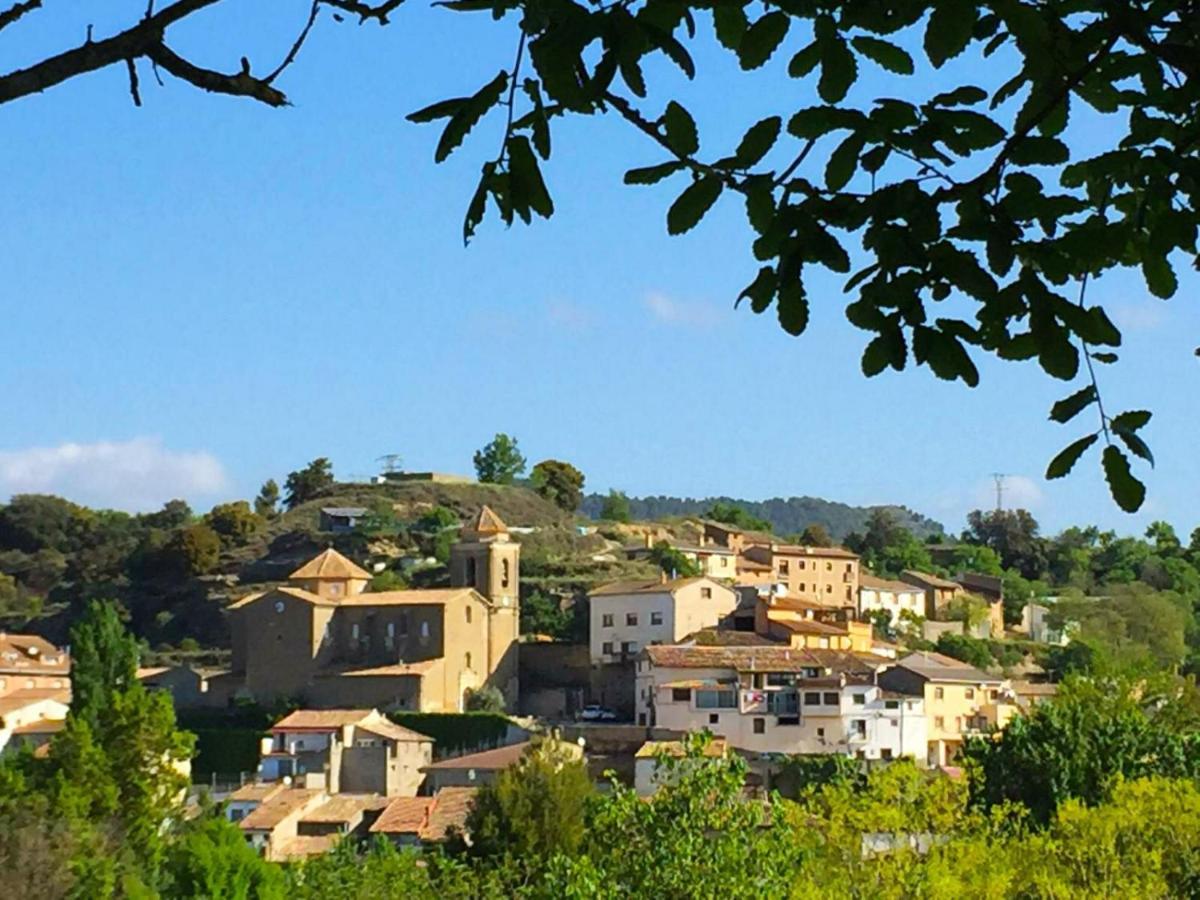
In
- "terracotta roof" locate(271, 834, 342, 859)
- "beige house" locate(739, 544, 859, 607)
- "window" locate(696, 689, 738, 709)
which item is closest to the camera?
"terracotta roof" locate(271, 834, 342, 859)

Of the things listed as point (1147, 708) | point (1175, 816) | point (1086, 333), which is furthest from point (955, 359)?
point (1147, 708)

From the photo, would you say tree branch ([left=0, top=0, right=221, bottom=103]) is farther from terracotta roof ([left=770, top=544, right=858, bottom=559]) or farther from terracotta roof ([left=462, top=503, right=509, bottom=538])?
terracotta roof ([left=770, top=544, right=858, bottom=559])

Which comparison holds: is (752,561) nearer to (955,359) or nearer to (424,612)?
(424,612)

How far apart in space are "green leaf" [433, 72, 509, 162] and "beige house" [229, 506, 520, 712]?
52.0 m

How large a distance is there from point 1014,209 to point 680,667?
4913cm

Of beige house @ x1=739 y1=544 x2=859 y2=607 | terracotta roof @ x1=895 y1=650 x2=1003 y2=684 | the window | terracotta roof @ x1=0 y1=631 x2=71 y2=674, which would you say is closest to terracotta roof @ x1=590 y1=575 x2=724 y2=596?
the window

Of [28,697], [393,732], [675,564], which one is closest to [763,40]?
[393,732]

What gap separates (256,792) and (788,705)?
13143 millimetres

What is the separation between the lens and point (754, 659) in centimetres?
5156

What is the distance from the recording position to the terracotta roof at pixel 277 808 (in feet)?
137

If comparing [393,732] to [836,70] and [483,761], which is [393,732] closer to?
[483,761]

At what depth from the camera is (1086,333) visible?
10.4 feet

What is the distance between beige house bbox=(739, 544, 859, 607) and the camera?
69000mm

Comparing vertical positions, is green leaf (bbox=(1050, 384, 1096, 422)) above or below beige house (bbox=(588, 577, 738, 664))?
below
